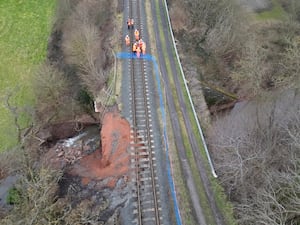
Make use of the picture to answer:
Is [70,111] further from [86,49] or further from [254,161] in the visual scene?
[254,161]

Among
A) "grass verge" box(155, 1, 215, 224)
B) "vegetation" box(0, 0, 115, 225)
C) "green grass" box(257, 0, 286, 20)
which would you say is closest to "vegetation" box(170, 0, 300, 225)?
"green grass" box(257, 0, 286, 20)

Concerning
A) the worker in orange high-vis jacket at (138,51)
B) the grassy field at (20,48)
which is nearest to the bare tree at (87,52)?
the worker in orange high-vis jacket at (138,51)

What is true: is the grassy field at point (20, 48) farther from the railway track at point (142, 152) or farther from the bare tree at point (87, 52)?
the railway track at point (142, 152)

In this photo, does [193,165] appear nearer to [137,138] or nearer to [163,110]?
[137,138]

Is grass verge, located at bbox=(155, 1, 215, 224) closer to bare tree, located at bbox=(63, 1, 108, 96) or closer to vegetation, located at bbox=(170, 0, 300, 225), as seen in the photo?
vegetation, located at bbox=(170, 0, 300, 225)

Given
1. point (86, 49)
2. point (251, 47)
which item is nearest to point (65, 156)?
point (86, 49)

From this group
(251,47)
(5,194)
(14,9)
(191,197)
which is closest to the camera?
(191,197)
